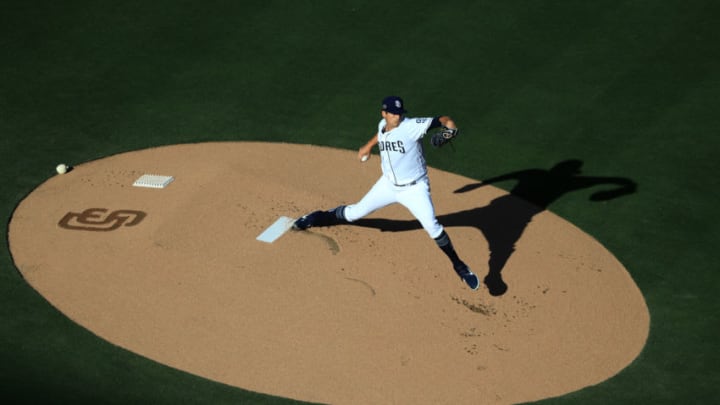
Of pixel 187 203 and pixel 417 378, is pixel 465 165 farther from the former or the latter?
pixel 417 378

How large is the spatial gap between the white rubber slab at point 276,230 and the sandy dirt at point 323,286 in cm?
10

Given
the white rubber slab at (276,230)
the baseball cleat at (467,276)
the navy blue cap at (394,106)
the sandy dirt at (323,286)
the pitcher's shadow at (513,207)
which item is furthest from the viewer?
the pitcher's shadow at (513,207)

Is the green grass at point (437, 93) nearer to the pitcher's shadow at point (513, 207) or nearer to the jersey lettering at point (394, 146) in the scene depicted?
the pitcher's shadow at point (513, 207)

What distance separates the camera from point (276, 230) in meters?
11.8

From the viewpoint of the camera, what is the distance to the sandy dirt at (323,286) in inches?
374

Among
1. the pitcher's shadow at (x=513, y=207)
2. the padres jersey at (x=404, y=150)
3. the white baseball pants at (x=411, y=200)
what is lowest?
the pitcher's shadow at (x=513, y=207)

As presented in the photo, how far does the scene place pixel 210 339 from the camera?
9.73 m

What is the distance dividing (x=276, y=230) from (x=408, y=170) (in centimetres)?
207

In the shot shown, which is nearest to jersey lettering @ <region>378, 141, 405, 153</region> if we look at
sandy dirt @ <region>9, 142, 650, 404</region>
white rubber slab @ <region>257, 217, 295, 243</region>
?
sandy dirt @ <region>9, 142, 650, 404</region>

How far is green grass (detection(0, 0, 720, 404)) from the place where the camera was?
12016mm

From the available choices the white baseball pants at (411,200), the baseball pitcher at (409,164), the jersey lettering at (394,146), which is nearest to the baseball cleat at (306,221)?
the white baseball pants at (411,200)

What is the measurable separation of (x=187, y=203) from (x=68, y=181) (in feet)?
6.32

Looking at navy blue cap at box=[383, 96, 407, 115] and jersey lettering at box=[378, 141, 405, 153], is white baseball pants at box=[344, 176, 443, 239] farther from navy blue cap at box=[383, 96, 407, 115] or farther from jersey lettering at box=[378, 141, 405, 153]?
navy blue cap at box=[383, 96, 407, 115]

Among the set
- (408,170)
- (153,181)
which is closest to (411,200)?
(408,170)
